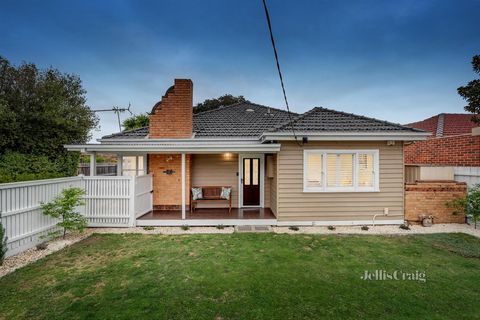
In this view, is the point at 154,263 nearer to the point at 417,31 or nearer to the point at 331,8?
the point at 331,8

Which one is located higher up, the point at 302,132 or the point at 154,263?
the point at 302,132

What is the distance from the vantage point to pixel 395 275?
412cm

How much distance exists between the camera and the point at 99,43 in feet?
49.2

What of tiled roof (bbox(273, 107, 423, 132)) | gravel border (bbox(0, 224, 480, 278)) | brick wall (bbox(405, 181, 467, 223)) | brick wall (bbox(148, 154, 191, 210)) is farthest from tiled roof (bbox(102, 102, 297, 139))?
brick wall (bbox(405, 181, 467, 223))

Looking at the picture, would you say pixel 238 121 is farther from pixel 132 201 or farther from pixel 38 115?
pixel 38 115

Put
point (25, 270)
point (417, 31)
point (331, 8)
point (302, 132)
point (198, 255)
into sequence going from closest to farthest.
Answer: point (25, 270), point (198, 255), point (302, 132), point (331, 8), point (417, 31)

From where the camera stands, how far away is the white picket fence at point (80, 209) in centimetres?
496

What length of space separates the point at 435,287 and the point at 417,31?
14.0m

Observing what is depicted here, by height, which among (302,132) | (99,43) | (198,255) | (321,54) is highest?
(99,43)

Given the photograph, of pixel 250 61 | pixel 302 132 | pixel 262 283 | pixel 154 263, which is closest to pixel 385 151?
pixel 302 132

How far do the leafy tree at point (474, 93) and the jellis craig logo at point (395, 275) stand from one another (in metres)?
10.7

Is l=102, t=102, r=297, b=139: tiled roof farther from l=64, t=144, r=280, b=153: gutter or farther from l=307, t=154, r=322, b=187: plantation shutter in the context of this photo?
l=307, t=154, r=322, b=187: plantation shutter

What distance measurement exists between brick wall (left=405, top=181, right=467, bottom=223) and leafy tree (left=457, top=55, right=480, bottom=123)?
5.46m

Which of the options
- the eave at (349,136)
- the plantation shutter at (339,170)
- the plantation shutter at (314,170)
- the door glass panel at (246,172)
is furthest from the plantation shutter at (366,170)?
the door glass panel at (246,172)
